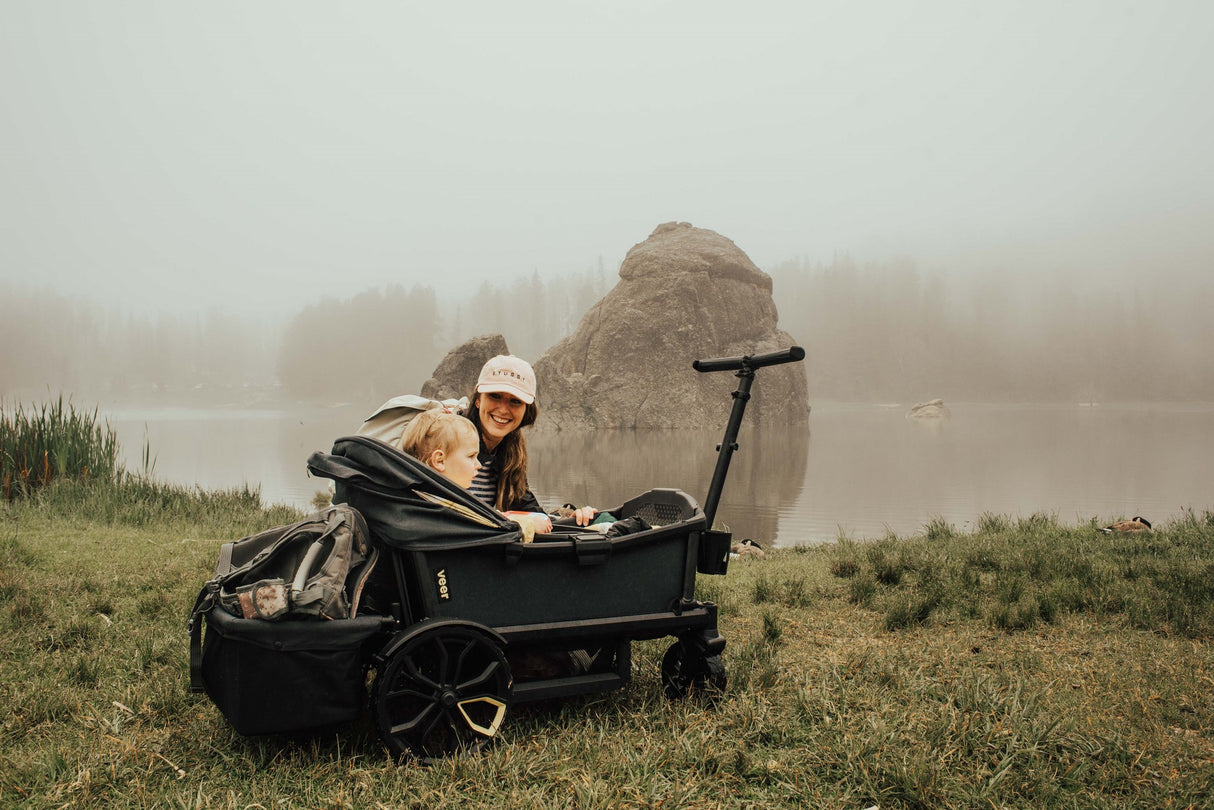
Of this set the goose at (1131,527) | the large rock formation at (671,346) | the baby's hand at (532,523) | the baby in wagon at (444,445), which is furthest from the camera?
the large rock formation at (671,346)

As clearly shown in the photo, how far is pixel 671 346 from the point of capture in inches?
1345

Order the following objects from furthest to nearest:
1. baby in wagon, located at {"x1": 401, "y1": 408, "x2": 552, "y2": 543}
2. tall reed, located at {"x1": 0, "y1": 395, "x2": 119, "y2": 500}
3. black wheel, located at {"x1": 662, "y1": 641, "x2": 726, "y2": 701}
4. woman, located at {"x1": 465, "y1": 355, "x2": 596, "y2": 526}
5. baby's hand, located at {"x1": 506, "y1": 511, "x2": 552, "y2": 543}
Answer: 1. tall reed, located at {"x1": 0, "y1": 395, "x2": 119, "y2": 500}
2. woman, located at {"x1": 465, "y1": 355, "x2": 596, "y2": 526}
3. black wheel, located at {"x1": 662, "y1": 641, "x2": 726, "y2": 701}
4. baby in wagon, located at {"x1": 401, "y1": 408, "x2": 552, "y2": 543}
5. baby's hand, located at {"x1": 506, "y1": 511, "x2": 552, "y2": 543}

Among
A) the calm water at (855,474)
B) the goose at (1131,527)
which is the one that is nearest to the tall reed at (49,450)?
the calm water at (855,474)

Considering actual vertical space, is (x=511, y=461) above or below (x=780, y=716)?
above

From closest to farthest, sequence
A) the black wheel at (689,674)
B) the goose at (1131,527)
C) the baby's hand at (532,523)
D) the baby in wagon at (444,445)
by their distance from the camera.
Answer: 1. the baby's hand at (532,523)
2. the baby in wagon at (444,445)
3. the black wheel at (689,674)
4. the goose at (1131,527)

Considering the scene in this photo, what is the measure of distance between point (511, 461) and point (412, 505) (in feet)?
3.26

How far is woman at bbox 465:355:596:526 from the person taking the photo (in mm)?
3117

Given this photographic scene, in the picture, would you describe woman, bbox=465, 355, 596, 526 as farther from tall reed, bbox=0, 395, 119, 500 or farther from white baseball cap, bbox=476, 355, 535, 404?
tall reed, bbox=0, 395, 119, 500

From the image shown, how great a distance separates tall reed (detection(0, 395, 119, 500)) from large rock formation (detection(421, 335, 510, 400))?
62.3 feet

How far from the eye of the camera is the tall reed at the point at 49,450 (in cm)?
777

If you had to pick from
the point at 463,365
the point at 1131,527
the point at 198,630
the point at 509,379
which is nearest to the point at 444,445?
the point at 509,379

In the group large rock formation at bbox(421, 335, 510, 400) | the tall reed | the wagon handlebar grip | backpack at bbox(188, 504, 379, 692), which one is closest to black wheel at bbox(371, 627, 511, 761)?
backpack at bbox(188, 504, 379, 692)

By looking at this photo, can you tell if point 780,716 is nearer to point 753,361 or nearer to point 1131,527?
point 753,361

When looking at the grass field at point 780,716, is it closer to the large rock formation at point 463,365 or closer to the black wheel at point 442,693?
the black wheel at point 442,693
